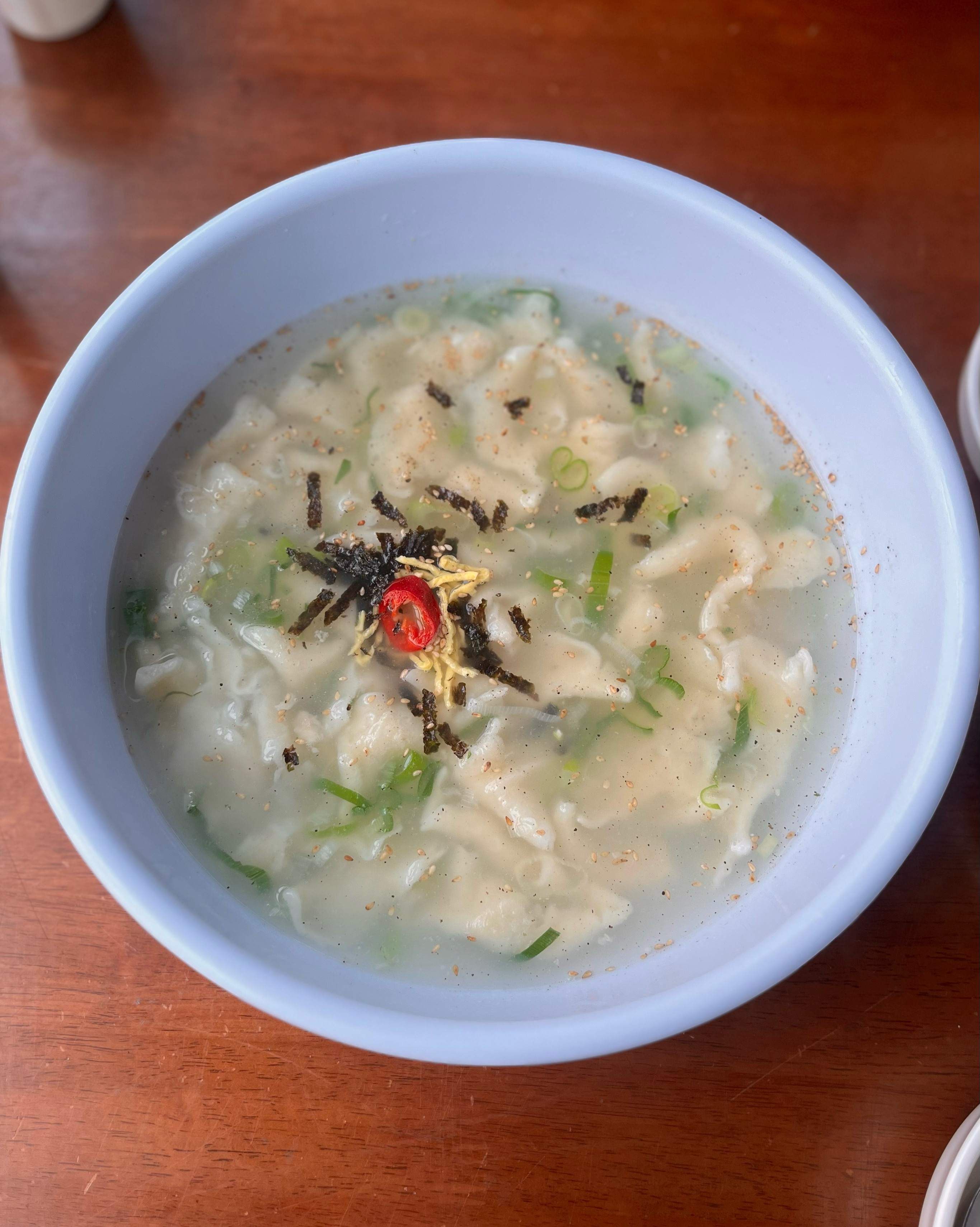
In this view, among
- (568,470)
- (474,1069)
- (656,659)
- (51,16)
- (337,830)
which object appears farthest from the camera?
(51,16)

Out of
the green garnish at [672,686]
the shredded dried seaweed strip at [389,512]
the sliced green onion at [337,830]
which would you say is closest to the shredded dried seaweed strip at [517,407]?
the shredded dried seaweed strip at [389,512]

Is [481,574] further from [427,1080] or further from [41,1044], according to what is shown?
[41,1044]

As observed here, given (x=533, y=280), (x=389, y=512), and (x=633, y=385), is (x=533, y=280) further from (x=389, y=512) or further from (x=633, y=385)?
(x=389, y=512)

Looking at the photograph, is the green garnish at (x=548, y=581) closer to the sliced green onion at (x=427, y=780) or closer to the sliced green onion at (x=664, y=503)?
the sliced green onion at (x=664, y=503)

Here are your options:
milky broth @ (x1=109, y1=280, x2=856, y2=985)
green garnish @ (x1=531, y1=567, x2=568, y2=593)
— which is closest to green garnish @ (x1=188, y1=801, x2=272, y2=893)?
milky broth @ (x1=109, y1=280, x2=856, y2=985)

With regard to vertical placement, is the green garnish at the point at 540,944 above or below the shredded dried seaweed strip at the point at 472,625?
below

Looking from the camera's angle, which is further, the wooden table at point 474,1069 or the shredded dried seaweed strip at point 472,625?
the shredded dried seaweed strip at point 472,625

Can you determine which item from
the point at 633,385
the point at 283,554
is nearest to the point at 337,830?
the point at 283,554
